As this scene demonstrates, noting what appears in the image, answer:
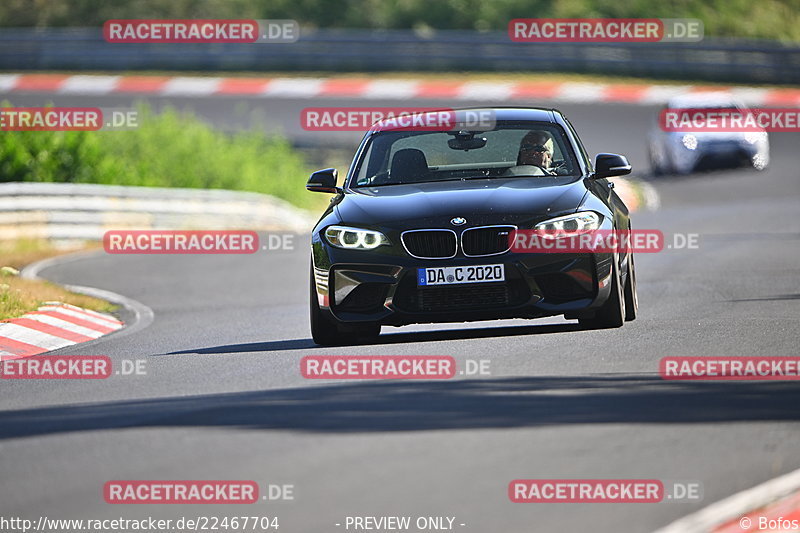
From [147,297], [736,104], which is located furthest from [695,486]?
[736,104]

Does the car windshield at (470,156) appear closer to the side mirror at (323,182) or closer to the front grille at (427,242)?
the side mirror at (323,182)

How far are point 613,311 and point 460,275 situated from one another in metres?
1.22

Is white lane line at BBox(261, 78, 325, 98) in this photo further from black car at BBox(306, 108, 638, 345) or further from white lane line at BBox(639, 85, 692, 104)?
black car at BBox(306, 108, 638, 345)

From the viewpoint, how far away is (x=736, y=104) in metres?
29.3

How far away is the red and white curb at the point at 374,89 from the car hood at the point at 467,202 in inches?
956

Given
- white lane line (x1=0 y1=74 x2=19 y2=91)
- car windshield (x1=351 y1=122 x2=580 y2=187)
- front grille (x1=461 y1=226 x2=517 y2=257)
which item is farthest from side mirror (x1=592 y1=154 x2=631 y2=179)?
white lane line (x1=0 y1=74 x2=19 y2=91)

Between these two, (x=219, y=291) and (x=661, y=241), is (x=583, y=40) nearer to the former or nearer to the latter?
(x=661, y=241)

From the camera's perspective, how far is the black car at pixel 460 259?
33.1ft

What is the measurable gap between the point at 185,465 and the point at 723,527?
2.40 m

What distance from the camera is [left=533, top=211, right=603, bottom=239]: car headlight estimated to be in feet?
33.3

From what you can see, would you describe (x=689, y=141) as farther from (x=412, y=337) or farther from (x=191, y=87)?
(x=412, y=337)

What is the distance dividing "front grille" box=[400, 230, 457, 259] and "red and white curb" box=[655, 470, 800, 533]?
424 cm

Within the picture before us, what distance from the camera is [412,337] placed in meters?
11.2

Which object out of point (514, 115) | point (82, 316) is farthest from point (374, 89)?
point (514, 115)
